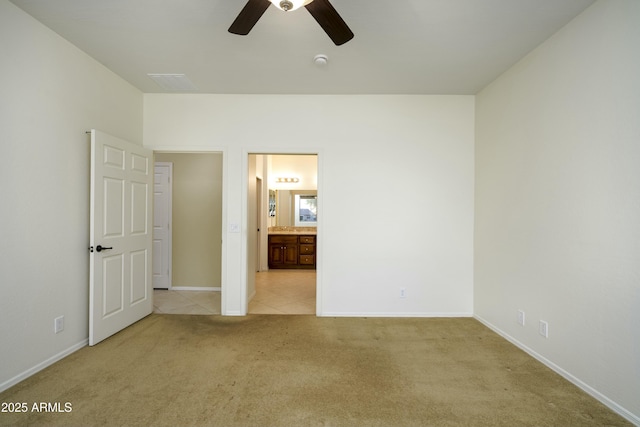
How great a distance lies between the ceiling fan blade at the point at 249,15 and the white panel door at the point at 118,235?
5.96 ft

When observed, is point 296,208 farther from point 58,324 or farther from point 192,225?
point 58,324

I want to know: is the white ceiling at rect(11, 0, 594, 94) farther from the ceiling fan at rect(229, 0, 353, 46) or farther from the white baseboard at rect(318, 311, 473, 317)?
the white baseboard at rect(318, 311, 473, 317)

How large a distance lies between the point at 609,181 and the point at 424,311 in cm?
220

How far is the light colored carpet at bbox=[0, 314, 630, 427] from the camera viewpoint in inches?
68.1

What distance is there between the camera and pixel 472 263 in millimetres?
3426

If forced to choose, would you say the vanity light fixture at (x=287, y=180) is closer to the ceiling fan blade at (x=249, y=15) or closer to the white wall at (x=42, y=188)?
the white wall at (x=42, y=188)

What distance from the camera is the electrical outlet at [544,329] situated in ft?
7.71

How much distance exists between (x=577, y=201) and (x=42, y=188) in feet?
13.7

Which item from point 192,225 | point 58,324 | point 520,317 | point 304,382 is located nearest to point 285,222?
point 192,225

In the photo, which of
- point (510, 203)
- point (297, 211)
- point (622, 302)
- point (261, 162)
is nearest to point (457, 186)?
point (510, 203)

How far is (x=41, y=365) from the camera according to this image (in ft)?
7.24

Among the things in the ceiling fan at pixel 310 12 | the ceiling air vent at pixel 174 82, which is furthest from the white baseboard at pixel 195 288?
the ceiling fan at pixel 310 12

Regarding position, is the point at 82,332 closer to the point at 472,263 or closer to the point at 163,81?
the point at 163,81

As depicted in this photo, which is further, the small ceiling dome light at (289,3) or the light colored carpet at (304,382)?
the light colored carpet at (304,382)
